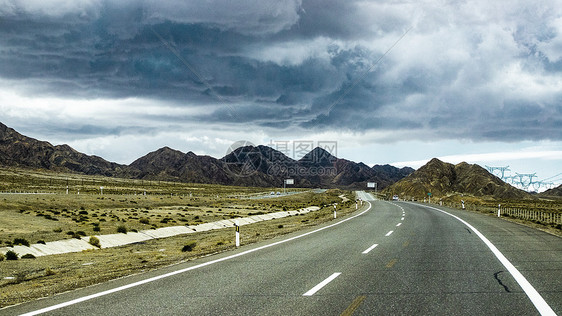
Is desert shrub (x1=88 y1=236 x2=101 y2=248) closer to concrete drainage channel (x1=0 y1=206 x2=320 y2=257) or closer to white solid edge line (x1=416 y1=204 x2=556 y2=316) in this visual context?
concrete drainage channel (x1=0 y1=206 x2=320 y2=257)

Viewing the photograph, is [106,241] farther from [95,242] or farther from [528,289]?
[528,289]

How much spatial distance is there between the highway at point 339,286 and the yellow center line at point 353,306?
15 millimetres

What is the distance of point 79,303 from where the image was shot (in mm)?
7414

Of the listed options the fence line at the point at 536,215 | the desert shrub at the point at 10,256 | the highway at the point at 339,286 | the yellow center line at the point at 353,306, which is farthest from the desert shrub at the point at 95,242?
the fence line at the point at 536,215

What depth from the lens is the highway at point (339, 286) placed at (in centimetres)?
681

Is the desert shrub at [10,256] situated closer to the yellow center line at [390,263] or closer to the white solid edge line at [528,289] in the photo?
the yellow center line at [390,263]

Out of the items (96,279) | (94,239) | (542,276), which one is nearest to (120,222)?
(94,239)

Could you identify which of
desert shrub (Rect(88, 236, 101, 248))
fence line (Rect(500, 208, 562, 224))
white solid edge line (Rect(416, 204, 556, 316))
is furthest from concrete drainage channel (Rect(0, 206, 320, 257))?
fence line (Rect(500, 208, 562, 224))

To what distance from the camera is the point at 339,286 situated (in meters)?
8.37

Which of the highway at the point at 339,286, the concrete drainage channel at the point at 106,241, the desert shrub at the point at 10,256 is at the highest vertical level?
the highway at the point at 339,286

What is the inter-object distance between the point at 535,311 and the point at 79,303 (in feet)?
23.5

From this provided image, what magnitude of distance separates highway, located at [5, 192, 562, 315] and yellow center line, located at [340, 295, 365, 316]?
1 cm

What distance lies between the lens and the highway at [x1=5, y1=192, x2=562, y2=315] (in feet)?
22.4

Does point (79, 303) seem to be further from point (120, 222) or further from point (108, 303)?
point (120, 222)
